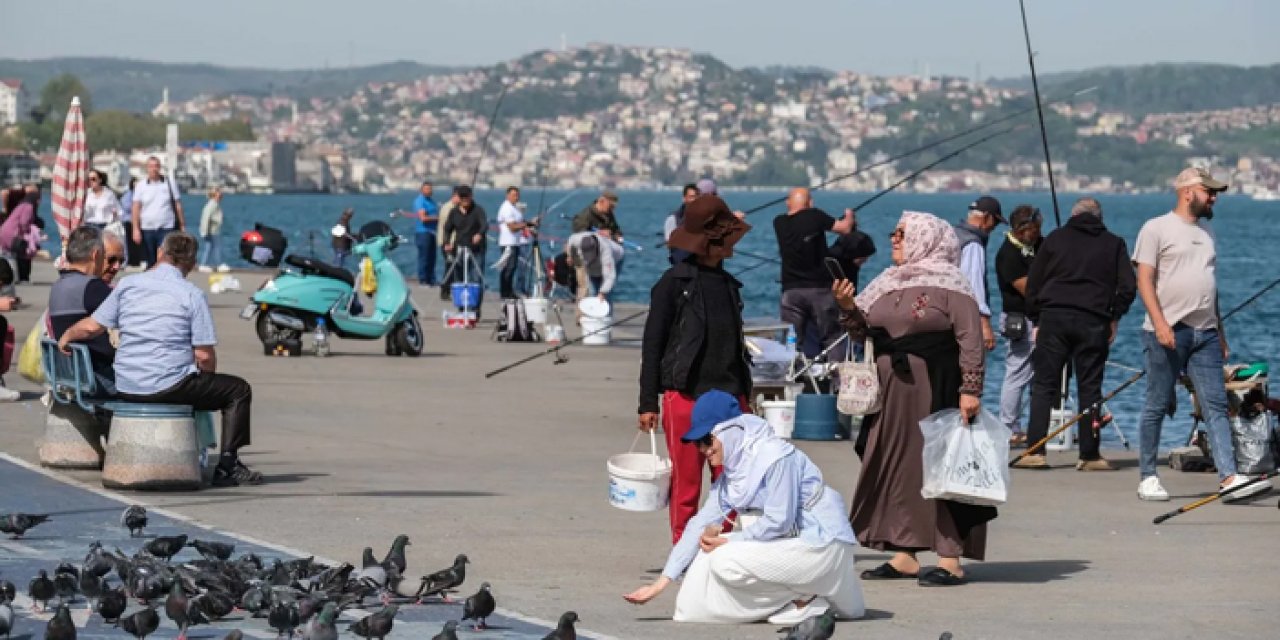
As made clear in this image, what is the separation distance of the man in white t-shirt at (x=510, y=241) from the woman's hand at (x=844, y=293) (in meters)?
19.5

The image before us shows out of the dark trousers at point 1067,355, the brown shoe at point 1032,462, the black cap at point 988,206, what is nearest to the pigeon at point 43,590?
the dark trousers at point 1067,355

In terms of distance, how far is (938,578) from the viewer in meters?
10.3

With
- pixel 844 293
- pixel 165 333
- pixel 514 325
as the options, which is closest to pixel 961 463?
pixel 844 293

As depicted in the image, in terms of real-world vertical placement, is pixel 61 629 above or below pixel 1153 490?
above

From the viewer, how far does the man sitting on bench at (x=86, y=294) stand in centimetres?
1344

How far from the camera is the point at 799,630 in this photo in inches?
324

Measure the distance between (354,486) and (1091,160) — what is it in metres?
178

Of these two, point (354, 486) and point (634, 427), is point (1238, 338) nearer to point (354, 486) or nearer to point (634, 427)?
point (634, 427)

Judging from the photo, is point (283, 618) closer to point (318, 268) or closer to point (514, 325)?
point (318, 268)

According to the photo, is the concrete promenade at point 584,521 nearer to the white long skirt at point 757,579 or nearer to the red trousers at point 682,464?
the white long skirt at point 757,579

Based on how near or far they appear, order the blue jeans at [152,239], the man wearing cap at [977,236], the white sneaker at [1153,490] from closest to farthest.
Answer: the white sneaker at [1153,490] < the man wearing cap at [977,236] < the blue jeans at [152,239]

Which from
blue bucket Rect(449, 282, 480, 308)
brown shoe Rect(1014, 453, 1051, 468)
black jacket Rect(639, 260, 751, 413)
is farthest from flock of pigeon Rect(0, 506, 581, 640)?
blue bucket Rect(449, 282, 480, 308)

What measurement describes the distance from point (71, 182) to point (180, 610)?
14.8 m

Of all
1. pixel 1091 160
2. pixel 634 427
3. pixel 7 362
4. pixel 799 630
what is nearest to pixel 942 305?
pixel 799 630
